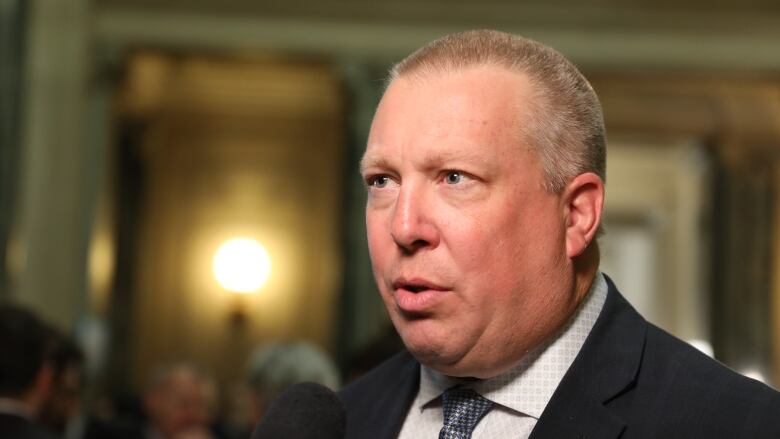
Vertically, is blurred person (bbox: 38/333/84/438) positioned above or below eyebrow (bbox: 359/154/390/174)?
below

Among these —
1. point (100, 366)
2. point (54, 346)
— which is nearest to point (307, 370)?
point (54, 346)

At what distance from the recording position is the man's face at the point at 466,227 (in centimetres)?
187

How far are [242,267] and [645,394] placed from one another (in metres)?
14.5

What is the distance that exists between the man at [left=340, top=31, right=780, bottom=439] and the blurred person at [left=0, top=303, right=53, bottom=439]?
2438 millimetres

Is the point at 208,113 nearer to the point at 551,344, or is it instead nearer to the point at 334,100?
the point at 334,100

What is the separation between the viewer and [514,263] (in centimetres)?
190

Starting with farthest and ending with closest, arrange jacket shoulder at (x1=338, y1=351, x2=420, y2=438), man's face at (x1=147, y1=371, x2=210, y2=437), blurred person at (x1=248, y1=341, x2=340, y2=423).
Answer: man's face at (x1=147, y1=371, x2=210, y2=437), blurred person at (x1=248, y1=341, x2=340, y2=423), jacket shoulder at (x1=338, y1=351, x2=420, y2=438)

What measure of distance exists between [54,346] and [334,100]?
470 inches

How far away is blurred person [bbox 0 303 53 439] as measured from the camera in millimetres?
4113

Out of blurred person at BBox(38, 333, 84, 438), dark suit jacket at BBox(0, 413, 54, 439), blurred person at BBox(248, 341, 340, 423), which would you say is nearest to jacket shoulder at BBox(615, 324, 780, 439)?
dark suit jacket at BBox(0, 413, 54, 439)

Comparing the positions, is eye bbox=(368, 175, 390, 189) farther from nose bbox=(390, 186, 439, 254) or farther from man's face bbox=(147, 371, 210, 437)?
man's face bbox=(147, 371, 210, 437)

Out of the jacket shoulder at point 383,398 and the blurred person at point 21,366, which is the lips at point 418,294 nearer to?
the jacket shoulder at point 383,398

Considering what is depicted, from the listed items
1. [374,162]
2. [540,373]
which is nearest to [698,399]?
[540,373]

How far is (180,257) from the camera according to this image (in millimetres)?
16469
